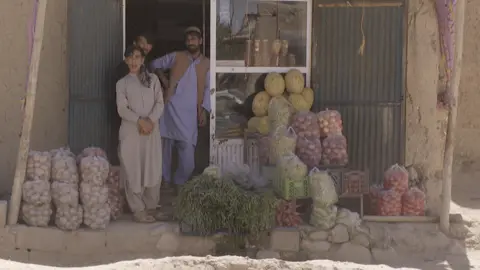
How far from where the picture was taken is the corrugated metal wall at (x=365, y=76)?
745 cm

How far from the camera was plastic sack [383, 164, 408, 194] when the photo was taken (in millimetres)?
6949

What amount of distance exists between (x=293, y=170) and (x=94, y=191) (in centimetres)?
177

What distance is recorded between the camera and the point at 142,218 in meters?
6.71

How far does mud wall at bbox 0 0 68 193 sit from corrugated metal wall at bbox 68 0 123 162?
18 cm

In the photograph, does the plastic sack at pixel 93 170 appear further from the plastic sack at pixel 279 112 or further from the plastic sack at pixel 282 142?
the plastic sack at pixel 279 112

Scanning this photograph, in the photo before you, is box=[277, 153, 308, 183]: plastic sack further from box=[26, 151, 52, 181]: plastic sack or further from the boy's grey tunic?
box=[26, 151, 52, 181]: plastic sack

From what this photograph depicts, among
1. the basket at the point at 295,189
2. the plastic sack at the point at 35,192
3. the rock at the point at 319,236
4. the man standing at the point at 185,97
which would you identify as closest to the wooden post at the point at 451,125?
the rock at the point at 319,236

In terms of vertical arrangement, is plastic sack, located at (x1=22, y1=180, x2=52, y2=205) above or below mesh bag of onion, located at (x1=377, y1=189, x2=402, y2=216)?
above

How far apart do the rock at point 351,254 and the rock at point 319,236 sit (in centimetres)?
16

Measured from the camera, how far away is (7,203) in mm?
6391

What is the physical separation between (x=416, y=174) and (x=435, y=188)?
0.78 ft

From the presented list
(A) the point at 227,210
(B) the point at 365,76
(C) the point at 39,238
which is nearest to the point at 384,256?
(A) the point at 227,210

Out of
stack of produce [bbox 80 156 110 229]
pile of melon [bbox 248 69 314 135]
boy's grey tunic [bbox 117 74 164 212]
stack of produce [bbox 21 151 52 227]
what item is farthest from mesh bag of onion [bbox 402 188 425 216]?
stack of produce [bbox 21 151 52 227]

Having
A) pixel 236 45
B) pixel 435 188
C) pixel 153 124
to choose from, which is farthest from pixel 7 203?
pixel 435 188
